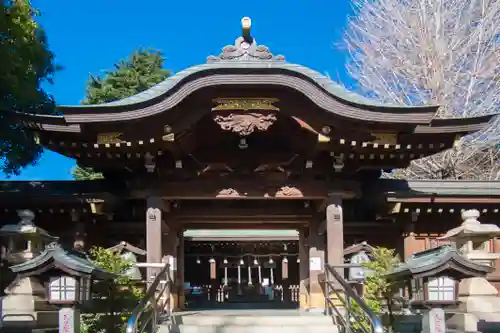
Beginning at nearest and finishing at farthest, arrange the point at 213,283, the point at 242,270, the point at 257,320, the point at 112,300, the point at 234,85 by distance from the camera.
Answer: the point at 112,300
the point at 234,85
the point at 257,320
the point at 213,283
the point at 242,270

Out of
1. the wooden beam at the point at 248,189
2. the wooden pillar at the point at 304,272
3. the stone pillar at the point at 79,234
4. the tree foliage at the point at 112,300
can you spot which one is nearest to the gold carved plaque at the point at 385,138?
the wooden beam at the point at 248,189

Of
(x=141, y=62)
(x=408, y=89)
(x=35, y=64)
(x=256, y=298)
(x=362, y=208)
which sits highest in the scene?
(x=141, y=62)

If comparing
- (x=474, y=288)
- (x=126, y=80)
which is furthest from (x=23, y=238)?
(x=126, y=80)

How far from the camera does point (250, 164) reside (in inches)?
418

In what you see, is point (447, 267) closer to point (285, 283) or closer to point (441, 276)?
point (441, 276)

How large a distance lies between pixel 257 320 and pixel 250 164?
2.76 meters

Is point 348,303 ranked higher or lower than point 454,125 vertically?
lower

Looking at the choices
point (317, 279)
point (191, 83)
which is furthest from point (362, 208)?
point (191, 83)

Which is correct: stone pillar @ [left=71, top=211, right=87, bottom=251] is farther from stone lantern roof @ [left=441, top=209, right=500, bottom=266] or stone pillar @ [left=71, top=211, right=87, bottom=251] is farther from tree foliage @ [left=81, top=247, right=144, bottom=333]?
stone lantern roof @ [left=441, top=209, right=500, bottom=266]

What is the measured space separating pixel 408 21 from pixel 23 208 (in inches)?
744

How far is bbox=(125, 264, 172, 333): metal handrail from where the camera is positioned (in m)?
6.77

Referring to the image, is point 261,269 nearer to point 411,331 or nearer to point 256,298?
point 256,298

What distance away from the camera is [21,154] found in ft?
45.3

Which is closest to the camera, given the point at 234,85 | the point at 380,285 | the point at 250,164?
the point at 380,285
